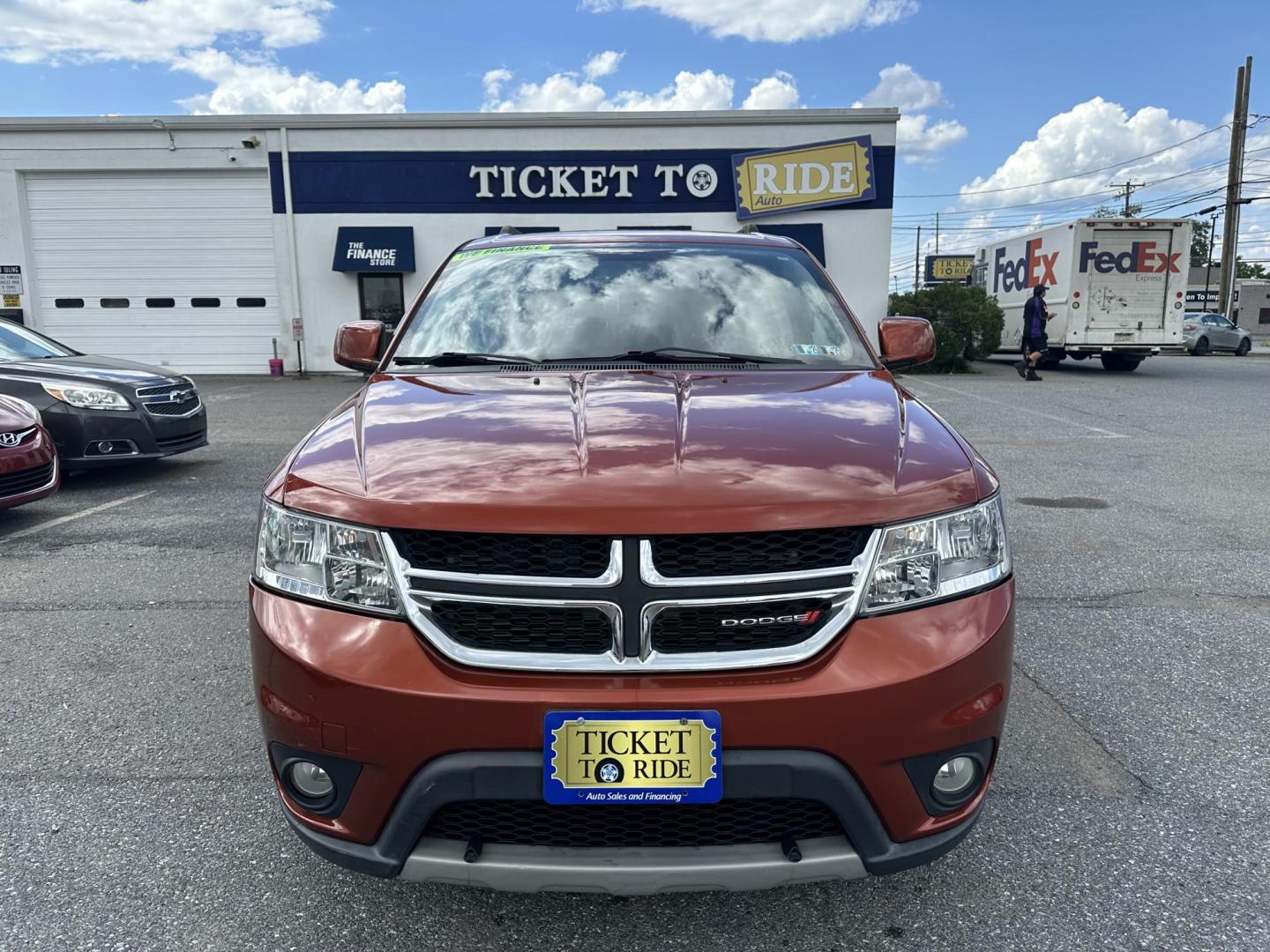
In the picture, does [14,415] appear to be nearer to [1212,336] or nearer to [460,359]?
[460,359]

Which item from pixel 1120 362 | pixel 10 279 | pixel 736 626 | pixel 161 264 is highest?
pixel 161 264

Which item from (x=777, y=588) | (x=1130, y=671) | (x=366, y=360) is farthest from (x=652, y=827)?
(x=1130, y=671)

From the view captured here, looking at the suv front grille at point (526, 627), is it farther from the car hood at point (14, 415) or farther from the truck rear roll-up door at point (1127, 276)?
the truck rear roll-up door at point (1127, 276)

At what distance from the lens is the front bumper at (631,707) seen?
1705mm

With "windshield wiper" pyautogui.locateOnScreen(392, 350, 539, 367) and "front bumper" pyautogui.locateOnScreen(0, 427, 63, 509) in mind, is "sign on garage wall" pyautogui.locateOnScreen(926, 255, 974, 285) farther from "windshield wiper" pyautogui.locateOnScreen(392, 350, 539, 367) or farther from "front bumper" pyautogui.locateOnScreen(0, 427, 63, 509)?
"windshield wiper" pyautogui.locateOnScreen(392, 350, 539, 367)

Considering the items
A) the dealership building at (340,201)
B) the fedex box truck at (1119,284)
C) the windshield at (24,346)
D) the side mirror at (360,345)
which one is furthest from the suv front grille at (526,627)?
the fedex box truck at (1119,284)

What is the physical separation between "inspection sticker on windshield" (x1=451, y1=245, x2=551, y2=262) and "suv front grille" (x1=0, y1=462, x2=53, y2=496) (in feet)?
12.9

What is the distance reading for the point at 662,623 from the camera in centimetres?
→ 178

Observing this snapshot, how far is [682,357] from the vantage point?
287 centimetres

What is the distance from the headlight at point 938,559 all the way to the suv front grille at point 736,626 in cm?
13

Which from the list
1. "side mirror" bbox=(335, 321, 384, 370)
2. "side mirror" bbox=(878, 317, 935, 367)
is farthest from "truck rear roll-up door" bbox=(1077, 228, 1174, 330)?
"side mirror" bbox=(335, 321, 384, 370)

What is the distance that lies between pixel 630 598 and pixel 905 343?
2.13 metres

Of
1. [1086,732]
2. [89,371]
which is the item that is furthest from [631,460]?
[89,371]

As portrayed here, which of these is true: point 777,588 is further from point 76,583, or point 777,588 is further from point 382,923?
point 76,583
